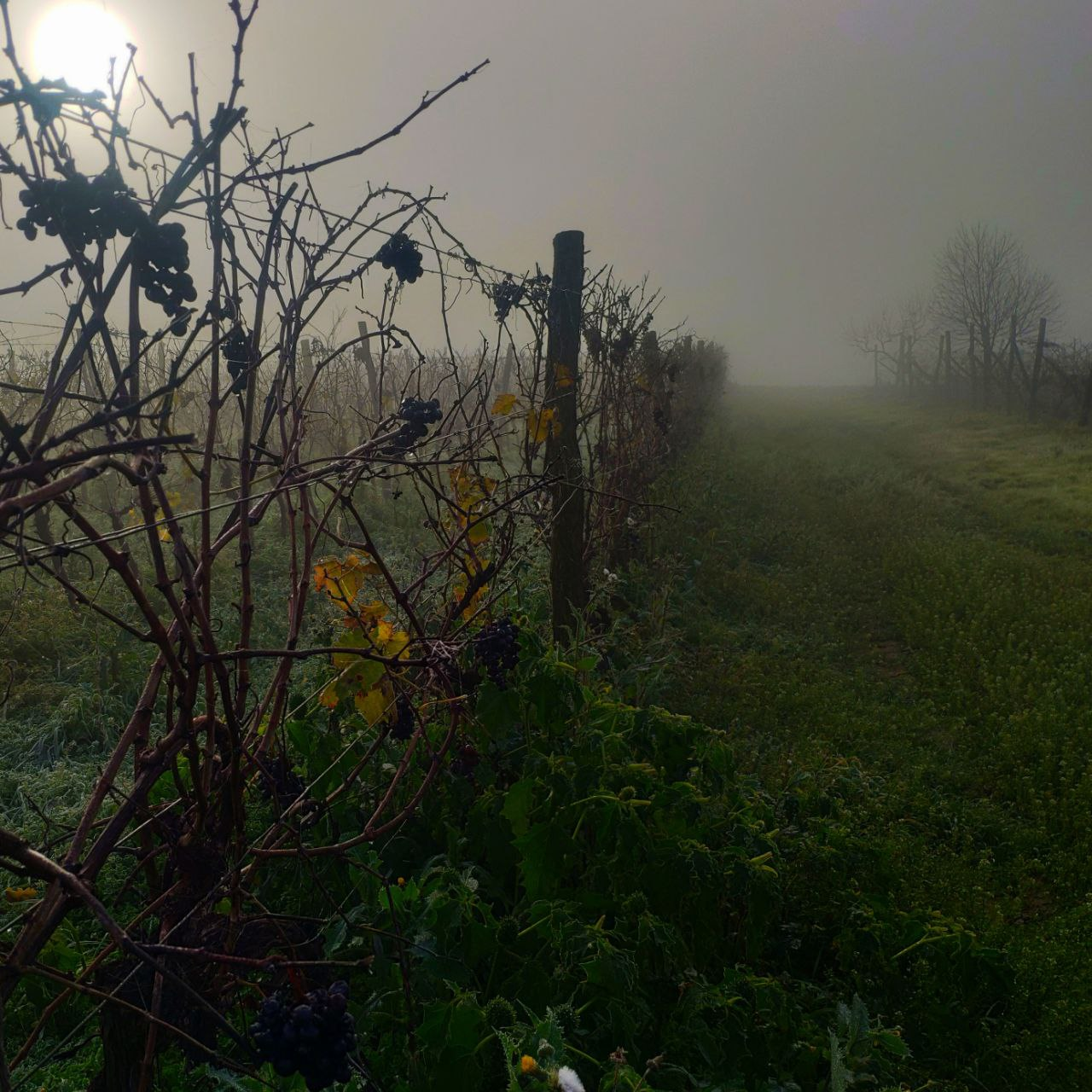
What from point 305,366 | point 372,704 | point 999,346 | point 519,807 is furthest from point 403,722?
point 999,346

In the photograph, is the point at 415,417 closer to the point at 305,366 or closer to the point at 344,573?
the point at 344,573

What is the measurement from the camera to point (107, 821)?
3.97 ft

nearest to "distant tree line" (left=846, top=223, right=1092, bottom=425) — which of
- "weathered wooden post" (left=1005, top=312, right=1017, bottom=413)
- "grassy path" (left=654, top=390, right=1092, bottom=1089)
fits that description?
"weathered wooden post" (left=1005, top=312, right=1017, bottom=413)

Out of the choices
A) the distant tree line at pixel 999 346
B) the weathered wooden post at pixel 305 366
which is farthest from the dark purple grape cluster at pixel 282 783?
the distant tree line at pixel 999 346

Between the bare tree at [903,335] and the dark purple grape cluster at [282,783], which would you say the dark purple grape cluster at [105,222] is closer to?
the dark purple grape cluster at [282,783]

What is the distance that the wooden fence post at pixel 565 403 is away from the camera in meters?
4.19

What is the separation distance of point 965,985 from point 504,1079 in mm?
1198

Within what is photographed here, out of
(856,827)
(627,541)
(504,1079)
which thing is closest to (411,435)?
(504,1079)

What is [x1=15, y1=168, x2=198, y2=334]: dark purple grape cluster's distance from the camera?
3.45 feet

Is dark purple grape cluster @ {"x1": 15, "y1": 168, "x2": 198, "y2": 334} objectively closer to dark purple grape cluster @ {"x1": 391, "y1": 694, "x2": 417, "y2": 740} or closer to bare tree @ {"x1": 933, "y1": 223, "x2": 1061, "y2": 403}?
dark purple grape cluster @ {"x1": 391, "y1": 694, "x2": 417, "y2": 740}

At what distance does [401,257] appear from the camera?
66.9 inches

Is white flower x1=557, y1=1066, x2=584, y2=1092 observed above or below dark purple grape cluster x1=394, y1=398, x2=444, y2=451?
below

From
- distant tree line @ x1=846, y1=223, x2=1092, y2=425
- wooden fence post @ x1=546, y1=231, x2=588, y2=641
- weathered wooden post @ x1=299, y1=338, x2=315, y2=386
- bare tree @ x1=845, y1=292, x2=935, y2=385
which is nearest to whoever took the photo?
wooden fence post @ x1=546, y1=231, x2=588, y2=641

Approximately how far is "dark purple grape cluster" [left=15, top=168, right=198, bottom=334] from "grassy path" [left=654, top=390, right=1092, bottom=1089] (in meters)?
2.65
